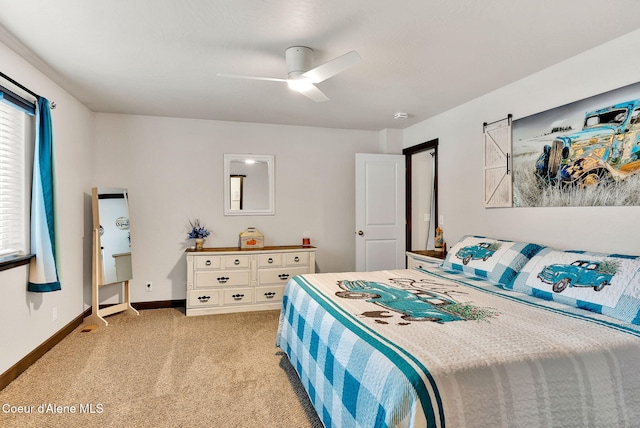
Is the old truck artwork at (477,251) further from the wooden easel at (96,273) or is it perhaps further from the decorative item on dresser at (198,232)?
the wooden easel at (96,273)

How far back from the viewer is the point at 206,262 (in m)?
4.29

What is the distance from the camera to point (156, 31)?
92.4 inches

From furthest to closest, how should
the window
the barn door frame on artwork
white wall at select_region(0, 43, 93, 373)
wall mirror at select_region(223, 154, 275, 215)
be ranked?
1. wall mirror at select_region(223, 154, 275, 215)
2. the barn door frame on artwork
3. the window
4. white wall at select_region(0, 43, 93, 373)

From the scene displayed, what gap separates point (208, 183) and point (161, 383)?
8.83 feet

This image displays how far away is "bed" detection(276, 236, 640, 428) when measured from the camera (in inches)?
50.9

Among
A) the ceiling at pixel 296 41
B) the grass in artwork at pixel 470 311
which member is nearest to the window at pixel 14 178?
the ceiling at pixel 296 41

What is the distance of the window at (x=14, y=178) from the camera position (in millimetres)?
2695

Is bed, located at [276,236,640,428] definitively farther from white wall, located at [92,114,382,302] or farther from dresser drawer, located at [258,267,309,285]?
white wall, located at [92,114,382,302]

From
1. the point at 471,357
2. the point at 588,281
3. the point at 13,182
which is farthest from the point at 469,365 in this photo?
the point at 13,182

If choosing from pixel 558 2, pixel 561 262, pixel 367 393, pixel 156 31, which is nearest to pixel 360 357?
pixel 367 393

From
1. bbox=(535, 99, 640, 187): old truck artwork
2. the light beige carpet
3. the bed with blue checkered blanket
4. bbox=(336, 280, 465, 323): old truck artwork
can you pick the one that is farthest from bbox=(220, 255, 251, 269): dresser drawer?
bbox=(535, 99, 640, 187): old truck artwork

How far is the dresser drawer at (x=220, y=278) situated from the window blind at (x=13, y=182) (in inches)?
69.0

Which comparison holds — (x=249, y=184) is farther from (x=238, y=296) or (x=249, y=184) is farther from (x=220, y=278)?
(x=238, y=296)

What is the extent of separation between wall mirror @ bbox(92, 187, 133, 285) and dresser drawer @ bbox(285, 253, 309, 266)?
1842mm
